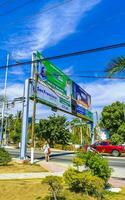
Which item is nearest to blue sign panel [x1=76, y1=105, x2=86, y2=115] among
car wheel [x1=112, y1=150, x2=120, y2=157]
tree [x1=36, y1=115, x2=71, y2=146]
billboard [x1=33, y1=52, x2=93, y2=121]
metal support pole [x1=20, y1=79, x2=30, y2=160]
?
billboard [x1=33, y1=52, x2=93, y2=121]

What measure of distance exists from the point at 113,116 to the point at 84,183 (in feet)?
159

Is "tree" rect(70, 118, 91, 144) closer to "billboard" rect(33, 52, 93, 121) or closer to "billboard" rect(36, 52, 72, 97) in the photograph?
"billboard" rect(33, 52, 93, 121)

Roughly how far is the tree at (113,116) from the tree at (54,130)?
8.16 metres

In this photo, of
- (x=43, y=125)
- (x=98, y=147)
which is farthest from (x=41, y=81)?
(x=43, y=125)

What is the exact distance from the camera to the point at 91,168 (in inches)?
528

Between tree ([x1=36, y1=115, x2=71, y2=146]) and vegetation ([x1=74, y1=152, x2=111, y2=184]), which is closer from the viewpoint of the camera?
vegetation ([x1=74, y1=152, x2=111, y2=184])

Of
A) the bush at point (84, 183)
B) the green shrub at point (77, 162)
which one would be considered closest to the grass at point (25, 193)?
the bush at point (84, 183)

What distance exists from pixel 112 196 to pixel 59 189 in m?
2.15

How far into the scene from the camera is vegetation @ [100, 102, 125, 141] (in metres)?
59.1

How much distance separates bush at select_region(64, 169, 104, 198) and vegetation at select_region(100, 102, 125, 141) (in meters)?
46.8

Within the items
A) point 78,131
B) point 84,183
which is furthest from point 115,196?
point 78,131

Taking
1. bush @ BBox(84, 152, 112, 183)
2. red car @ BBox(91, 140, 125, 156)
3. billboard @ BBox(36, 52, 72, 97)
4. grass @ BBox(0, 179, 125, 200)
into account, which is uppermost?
billboard @ BBox(36, 52, 72, 97)

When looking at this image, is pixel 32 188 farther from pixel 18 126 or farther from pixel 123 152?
pixel 18 126

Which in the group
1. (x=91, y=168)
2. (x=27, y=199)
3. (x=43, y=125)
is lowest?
(x=27, y=199)
